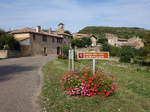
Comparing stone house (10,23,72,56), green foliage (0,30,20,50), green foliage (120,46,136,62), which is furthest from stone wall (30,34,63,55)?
green foliage (120,46,136,62)

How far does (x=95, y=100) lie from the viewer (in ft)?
19.3

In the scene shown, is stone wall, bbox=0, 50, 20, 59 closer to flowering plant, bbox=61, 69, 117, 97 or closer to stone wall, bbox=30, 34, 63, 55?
stone wall, bbox=30, 34, 63, 55

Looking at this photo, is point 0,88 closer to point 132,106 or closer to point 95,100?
point 95,100

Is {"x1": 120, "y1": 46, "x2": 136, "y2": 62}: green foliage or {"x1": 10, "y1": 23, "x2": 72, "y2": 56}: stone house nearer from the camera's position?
{"x1": 120, "y1": 46, "x2": 136, "y2": 62}: green foliage

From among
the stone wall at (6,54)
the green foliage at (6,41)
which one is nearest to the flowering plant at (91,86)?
the stone wall at (6,54)

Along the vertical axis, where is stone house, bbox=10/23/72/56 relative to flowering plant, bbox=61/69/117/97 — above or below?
above

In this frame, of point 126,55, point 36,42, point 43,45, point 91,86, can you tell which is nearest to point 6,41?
point 36,42

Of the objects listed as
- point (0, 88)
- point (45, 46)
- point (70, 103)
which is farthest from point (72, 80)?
point (45, 46)

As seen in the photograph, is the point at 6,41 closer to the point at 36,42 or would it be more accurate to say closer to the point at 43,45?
the point at 36,42

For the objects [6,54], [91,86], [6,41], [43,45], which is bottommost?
[91,86]

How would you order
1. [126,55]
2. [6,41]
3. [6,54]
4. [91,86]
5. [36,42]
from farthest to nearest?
[36,42]
[6,41]
[126,55]
[6,54]
[91,86]

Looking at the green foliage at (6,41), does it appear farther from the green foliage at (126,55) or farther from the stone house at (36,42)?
the green foliage at (126,55)

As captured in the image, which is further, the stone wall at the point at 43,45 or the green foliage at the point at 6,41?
the stone wall at the point at 43,45

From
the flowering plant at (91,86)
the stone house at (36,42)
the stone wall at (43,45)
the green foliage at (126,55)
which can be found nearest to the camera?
the flowering plant at (91,86)
